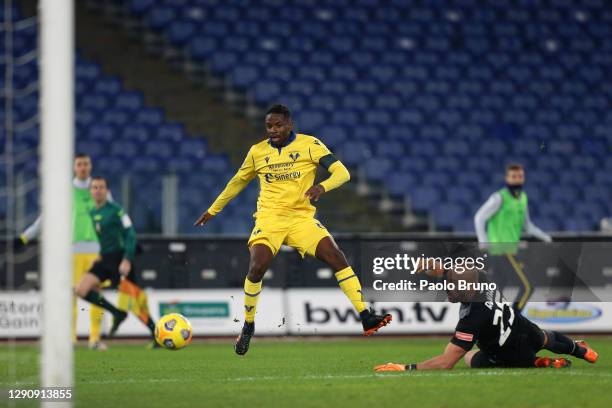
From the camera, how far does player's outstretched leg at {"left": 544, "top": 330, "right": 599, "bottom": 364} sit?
27.0 feet

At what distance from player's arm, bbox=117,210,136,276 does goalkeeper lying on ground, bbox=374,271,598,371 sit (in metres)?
4.31

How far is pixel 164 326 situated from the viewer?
32.2 ft

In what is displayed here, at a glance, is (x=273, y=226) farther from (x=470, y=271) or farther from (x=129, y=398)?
(x=129, y=398)

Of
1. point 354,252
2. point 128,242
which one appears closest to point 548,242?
point 354,252

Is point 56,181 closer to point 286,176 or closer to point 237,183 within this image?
point 286,176

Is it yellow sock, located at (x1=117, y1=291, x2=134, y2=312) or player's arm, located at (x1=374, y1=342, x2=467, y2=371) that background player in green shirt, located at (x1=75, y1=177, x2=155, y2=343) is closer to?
yellow sock, located at (x1=117, y1=291, x2=134, y2=312)

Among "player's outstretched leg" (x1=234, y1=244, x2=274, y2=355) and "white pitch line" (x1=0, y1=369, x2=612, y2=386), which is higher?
"player's outstretched leg" (x1=234, y1=244, x2=274, y2=355)

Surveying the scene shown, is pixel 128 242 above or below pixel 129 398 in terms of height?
above

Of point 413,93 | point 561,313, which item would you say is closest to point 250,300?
point 561,313

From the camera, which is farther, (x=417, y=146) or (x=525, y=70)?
(x=525, y=70)

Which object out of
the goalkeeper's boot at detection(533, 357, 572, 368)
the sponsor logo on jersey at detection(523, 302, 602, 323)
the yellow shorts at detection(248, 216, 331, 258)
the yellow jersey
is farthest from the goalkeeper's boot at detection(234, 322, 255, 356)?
the sponsor logo on jersey at detection(523, 302, 602, 323)

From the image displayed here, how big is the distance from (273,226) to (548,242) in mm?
5839

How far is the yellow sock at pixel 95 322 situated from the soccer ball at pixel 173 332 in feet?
8.41

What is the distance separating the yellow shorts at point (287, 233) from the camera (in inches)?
357
